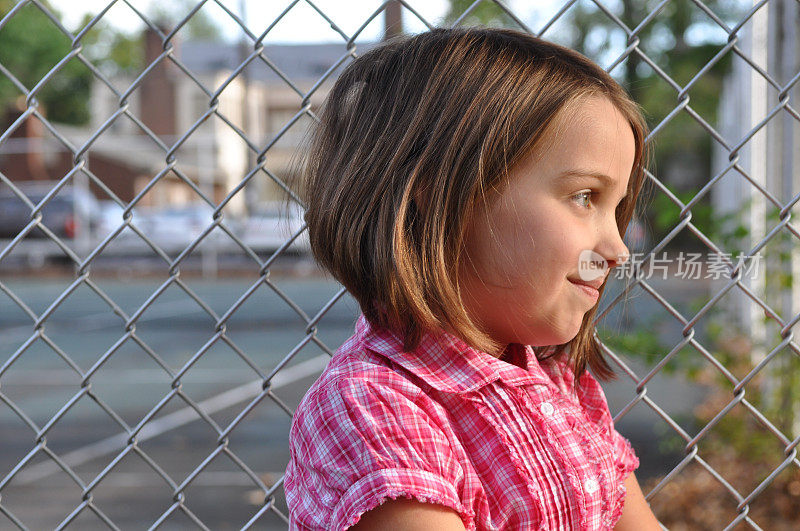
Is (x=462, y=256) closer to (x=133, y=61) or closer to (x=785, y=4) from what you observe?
(x=785, y=4)

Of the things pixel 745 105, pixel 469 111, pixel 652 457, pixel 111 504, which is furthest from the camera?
pixel 745 105

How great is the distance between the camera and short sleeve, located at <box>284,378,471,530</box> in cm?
104

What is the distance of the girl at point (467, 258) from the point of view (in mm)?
1123

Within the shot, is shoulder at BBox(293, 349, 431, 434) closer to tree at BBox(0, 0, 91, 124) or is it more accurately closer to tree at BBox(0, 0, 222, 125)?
tree at BBox(0, 0, 91, 124)

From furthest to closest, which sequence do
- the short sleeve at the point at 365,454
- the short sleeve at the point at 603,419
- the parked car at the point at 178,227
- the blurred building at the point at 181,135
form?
the blurred building at the point at 181,135 < the parked car at the point at 178,227 < the short sleeve at the point at 603,419 < the short sleeve at the point at 365,454

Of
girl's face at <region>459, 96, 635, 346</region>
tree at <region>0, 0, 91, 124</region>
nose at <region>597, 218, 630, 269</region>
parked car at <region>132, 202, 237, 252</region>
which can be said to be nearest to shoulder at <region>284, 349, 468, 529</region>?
girl's face at <region>459, 96, 635, 346</region>

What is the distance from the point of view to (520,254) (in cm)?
117

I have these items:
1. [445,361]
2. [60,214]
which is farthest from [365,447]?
[60,214]

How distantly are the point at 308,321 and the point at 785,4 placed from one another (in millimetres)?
3338

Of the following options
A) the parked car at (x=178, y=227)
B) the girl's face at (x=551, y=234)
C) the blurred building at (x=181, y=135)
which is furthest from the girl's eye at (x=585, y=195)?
the parked car at (x=178, y=227)

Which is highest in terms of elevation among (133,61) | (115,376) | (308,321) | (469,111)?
(469,111)

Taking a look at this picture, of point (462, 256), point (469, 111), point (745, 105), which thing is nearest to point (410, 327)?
point (462, 256)

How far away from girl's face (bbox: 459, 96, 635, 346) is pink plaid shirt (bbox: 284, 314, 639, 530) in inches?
3.4

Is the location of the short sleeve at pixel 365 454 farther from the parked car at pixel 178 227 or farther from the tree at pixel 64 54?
the tree at pixel 64 54
